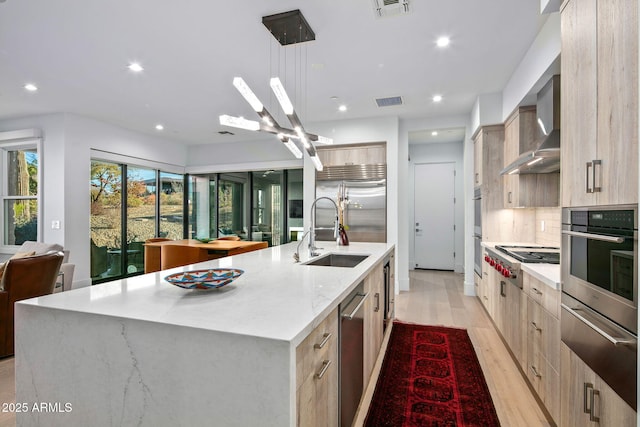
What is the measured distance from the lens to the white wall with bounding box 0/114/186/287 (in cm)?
493

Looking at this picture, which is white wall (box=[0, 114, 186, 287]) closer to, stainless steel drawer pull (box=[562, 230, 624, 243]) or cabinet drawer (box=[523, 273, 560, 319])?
cabinet drawer (box=[523, 273, 560, 319])

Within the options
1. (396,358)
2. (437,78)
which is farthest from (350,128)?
(396,358)

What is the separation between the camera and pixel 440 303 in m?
4.47

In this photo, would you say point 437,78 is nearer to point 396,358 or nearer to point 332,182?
point 332,182

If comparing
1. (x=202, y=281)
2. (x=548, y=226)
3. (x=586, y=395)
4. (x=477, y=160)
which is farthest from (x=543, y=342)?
(x=477, y=160)

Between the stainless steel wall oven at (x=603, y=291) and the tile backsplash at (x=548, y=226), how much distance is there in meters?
1.91

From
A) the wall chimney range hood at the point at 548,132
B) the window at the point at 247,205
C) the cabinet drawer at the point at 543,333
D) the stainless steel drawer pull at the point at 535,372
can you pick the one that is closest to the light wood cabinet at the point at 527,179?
the wall chimney range hood at the point at 548,132

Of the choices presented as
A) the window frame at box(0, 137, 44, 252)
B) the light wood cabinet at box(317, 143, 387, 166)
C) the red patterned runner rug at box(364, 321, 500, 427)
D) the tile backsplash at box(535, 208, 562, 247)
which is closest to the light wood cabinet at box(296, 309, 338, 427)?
the red patterned runner rug at box(364, 321, 500, 427)

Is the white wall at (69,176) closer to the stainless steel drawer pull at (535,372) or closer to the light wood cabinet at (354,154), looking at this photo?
the light wood cabinet at (354,154)

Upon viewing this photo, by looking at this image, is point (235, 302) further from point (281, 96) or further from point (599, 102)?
point (599, 102)

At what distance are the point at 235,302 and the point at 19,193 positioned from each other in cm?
659

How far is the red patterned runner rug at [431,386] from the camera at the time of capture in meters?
1.95

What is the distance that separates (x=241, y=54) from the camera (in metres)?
3.21

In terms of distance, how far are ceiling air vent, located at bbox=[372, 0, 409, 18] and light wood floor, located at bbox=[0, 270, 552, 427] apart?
9.59 ft
